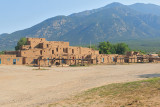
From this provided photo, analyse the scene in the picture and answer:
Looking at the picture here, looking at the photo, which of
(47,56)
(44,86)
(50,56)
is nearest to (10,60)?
(47,56)

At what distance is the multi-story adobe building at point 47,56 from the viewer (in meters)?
47.0

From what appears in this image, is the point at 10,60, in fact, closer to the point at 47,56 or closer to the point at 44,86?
the point at 47,56

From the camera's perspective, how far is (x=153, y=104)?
904cm

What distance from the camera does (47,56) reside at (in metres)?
49.7

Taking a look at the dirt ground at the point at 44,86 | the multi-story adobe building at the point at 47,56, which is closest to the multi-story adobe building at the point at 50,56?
the multi-story adobe building at the point at 47,56

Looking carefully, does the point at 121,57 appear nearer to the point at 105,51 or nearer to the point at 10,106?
the point at 105,51

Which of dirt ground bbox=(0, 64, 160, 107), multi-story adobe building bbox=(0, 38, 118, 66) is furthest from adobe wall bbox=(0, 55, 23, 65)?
dirt ground bbox=(0, 64, 160, 107)

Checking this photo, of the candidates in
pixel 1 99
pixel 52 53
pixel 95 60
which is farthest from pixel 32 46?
pixel 1 99

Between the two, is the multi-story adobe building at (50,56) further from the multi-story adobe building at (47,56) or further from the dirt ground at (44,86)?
the dirt ground at (44,86)

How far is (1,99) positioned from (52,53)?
3886 cm

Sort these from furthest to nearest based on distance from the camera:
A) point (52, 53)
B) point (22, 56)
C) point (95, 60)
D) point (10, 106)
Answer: point (95, 60) < point (52, 53) < point (22, 56) < point (10, 106)

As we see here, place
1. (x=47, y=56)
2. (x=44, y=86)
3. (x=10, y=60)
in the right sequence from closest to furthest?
(x=44, y=86)
(x=10, y=60)
(x=47, y=56)

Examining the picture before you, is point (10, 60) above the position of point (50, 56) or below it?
below

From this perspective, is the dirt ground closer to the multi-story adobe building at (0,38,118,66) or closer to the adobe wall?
the multi-story adobe building at (0,38,118,66)
